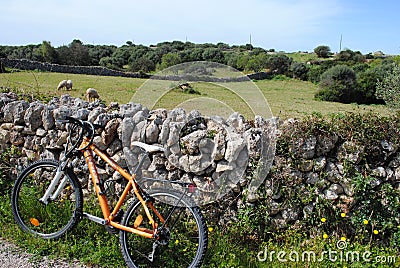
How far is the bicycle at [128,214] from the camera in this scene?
3.55 metres

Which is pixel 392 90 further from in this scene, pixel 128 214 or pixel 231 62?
pixel 128 214

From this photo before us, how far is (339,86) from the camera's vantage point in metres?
27.6

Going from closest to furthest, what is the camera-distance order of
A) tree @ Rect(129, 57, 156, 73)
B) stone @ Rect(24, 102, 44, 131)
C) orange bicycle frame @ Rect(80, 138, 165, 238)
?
orange bicycle frame @ Rect(80, 138, 165, 238) → stone @ Rect(24, 102, 44, 131) → tree @ Rect(129, 57, 156, 73)

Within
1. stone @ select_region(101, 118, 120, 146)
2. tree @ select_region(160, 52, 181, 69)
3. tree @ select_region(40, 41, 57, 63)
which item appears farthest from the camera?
tree @ select_region(40, 41, 57, 63)

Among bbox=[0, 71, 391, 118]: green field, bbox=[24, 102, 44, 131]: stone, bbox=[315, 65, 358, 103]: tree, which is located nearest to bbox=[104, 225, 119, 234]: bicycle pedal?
bbox=[0, 71, 391, 118]: green field

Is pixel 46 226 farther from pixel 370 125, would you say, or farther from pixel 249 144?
pixel 370 125

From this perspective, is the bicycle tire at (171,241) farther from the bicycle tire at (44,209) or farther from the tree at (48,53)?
the tree at (48,53)

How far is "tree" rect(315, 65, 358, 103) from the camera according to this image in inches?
1061

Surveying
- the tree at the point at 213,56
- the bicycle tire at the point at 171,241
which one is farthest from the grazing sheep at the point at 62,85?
the bicycle tire at the point at 171,241

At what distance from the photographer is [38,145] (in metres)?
4.89
